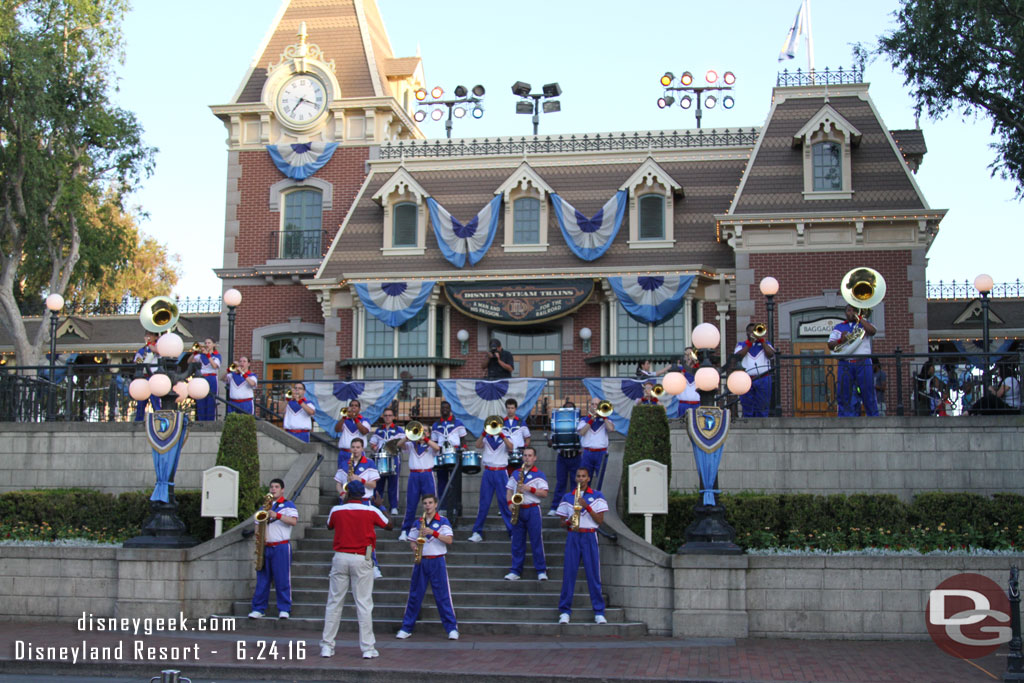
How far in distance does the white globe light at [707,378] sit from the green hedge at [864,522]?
2068 millimetres

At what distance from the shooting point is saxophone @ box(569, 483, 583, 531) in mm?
13867

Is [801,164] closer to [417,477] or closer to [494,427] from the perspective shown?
[494,427]

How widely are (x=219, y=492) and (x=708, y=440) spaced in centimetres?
728

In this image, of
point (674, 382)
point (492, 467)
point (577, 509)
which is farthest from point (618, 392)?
point (577, 509)

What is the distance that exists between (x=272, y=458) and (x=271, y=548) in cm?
449

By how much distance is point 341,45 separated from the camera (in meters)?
29.4

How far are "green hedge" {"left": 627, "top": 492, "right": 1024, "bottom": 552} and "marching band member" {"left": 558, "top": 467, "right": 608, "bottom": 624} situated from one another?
1471 millimetres

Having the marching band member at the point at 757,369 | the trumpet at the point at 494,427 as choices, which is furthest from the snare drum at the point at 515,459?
the marching band member at the point at 757,369

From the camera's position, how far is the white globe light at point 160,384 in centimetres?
1645

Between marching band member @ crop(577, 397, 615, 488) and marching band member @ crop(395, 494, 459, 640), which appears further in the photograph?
marching band member @ crop(577, 397, 615, 488)

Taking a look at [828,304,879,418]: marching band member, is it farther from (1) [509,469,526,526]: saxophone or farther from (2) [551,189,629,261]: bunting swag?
(2) [551,189,629,261]: bunting swag

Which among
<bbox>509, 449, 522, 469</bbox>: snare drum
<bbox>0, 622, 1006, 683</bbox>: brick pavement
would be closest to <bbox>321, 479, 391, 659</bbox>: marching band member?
<bbox>0, 622, 1006, 683</bbox>: brick pavement

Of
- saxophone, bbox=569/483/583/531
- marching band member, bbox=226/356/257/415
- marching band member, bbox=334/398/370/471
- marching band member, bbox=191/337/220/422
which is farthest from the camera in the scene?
marching band member, bbox=191/337/220/422

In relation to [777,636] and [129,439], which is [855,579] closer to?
[777,636]
